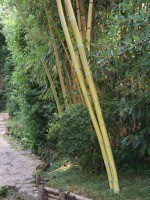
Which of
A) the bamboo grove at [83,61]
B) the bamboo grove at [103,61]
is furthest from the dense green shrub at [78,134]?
the bamboo grove at [83,61]

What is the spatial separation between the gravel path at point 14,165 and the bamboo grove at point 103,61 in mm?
1245

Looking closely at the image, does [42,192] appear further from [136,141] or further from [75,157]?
[136,141]

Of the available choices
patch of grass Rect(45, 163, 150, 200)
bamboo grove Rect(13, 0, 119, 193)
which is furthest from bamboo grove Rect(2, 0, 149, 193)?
patch of grass Rect(45, 163, 150, 200)

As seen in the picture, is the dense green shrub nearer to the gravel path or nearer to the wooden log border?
the wooden log border

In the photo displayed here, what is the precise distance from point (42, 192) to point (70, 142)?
0.59 m

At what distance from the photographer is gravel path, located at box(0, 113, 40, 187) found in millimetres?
5043

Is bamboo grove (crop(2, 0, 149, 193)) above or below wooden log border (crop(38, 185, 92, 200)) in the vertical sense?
above

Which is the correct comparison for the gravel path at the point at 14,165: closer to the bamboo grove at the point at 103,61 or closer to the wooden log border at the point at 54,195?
the wooden log border at the point at 54,195

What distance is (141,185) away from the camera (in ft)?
11.4

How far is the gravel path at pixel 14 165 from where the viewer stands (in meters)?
5.04

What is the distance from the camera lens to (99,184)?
3602 millimetres

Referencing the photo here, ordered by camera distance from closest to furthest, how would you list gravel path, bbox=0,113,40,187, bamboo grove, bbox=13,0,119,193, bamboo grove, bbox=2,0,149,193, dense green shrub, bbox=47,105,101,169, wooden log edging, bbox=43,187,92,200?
bamboo grove, bbox=2,0,149,193, bamboo grove, bbox=13,0,119,193, wooden log edging, bbox=43,187,92,200, dense green shrub, bbox=47,105,101,169, gravel path, bbox=0,113,40,187

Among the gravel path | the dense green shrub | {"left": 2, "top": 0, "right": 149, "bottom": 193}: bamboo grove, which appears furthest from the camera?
the gravel path

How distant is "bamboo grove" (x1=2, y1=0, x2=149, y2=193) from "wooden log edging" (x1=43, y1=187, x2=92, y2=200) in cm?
35
